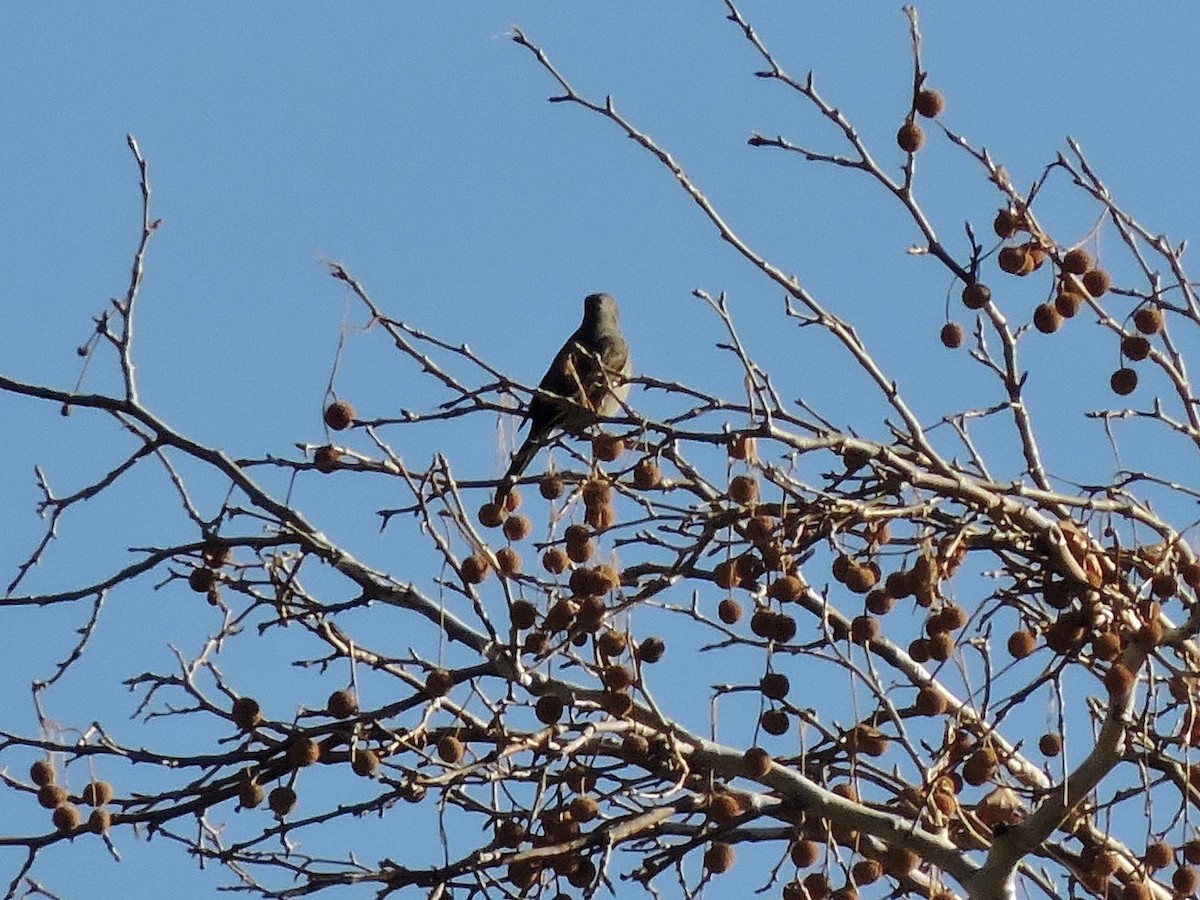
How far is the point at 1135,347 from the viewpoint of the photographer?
4.40 meters

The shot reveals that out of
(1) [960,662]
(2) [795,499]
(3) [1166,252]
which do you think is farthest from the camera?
(3) [1166,252]

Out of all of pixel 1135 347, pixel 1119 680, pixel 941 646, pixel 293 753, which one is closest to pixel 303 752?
pixel 293 753

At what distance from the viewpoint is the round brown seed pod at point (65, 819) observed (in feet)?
13.3

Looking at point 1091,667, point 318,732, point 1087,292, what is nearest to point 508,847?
point 318,732

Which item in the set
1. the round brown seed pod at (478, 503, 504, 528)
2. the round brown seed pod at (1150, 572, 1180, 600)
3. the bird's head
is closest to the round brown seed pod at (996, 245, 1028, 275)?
the round brown seed pod at (1150, 572, 1180, 600)

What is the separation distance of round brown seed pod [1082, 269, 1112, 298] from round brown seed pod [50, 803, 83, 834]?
8.55 feet

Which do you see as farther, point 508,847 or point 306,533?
point 306,533

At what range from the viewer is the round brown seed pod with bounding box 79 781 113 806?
13.5 feet

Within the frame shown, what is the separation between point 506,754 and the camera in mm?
3984

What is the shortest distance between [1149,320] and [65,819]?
8.92 feet

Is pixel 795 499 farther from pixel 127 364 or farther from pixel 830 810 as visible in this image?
pixel 127 364

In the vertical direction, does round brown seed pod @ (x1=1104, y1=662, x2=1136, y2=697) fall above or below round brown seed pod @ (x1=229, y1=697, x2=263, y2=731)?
below

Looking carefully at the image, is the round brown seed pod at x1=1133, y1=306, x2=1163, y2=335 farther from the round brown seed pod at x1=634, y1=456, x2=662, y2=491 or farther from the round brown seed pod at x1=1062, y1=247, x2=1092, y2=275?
the round brown seed pod at x1=634, y1=456, x2=662, y2=491

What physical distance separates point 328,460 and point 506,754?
736 millimetres
